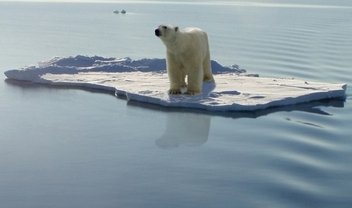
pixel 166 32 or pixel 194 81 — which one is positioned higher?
pixel 166 32

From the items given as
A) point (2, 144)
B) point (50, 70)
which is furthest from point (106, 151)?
point (50, 70)

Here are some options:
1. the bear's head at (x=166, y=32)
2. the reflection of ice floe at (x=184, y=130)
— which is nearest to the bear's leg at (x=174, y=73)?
the bear's head at (x=166, y=32)

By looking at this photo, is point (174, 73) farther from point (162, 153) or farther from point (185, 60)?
point (162, 153)

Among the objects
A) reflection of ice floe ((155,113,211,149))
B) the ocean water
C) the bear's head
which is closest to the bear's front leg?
the bear's head

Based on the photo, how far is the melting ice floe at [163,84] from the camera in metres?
7.18

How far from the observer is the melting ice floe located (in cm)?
718

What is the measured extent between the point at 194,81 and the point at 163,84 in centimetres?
89

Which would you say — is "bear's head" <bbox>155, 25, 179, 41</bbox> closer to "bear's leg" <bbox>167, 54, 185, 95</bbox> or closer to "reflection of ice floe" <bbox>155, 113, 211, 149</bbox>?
"bear's leg" <bbox>167, 54, 185, 95</bbox>

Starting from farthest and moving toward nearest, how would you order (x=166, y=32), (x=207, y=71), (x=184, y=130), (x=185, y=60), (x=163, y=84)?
(x=207, y=71) < (x=163, y=84) < (x=185, y=60) < (x=166, y=32) < (x=184, y=130)

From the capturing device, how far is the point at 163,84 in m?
8.49

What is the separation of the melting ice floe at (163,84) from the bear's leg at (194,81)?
0.12m

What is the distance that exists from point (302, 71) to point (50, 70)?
16.1 ft

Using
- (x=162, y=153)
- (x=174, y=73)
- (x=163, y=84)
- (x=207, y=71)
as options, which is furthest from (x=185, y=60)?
(x=162, y=153)

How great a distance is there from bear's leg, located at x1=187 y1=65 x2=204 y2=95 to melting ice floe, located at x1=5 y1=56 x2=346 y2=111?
0.40ft
